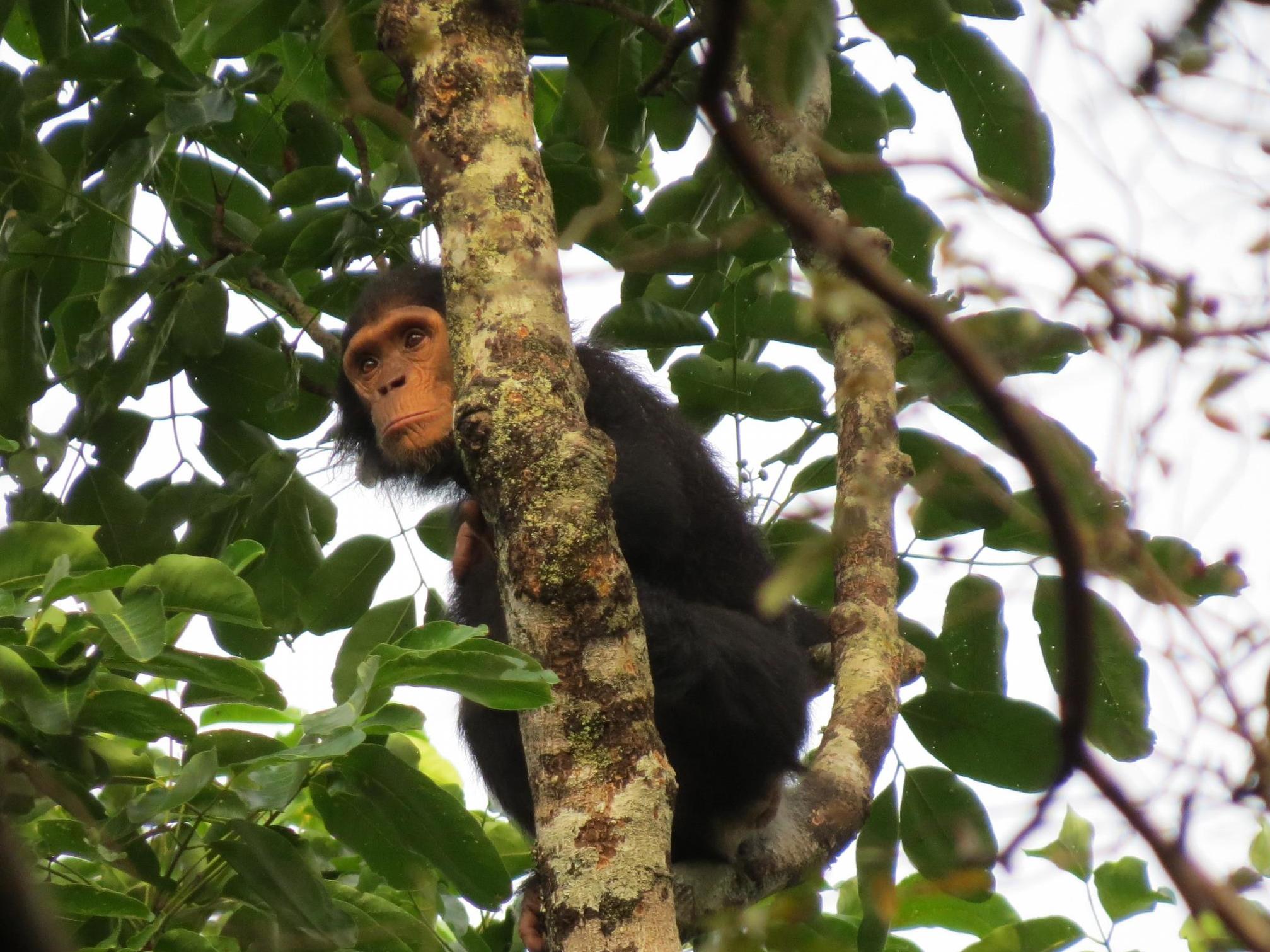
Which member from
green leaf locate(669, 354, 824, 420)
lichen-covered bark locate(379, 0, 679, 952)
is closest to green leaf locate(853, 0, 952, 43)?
lichen-covered bark locate(379, 0, 679, 952)

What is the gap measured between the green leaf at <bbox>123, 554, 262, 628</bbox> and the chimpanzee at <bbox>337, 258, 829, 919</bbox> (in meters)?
1.02

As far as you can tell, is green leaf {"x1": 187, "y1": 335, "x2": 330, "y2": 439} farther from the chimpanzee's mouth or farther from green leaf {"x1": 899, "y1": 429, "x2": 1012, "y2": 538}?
green leaf {"x1": 899, "y1": 429, "x2": 1012, "y2": 538}

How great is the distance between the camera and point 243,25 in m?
3.34

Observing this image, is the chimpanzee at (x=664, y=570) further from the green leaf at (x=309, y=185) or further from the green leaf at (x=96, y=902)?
the green leaf at (x=96, y=902)

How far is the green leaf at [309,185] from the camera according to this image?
141 inches

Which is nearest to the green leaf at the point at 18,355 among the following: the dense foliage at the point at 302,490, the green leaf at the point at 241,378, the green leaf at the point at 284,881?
the dense foliage at the point at 302,490

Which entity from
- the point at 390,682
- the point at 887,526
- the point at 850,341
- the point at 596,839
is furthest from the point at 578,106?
the point at 596,839

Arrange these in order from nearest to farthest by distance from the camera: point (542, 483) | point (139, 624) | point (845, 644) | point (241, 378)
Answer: point (139, 624) → point (542, 483) → point (845, 644) → point (241, 378)

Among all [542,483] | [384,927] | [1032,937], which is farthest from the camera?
[1032,937]

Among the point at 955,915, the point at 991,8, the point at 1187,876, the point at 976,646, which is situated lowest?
the point at 955,915

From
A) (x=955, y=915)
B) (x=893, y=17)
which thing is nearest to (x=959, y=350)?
(x=893, y=17)

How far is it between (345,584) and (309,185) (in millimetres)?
1012

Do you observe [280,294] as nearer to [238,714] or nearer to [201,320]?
[201,320]

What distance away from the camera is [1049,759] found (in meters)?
3.15
